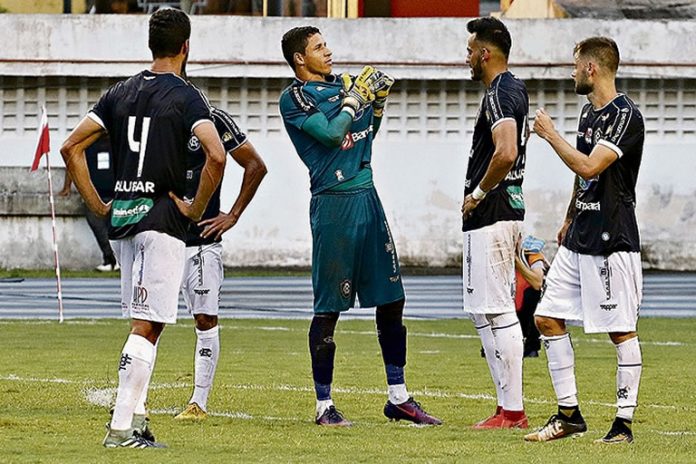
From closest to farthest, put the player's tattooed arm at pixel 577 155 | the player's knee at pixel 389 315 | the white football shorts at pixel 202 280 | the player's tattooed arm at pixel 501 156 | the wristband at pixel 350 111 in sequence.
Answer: the player's tattooed arm at pixel 577 155
the player's tattooed arm at pixel 501 156
the wristband at pixel 350 111
the player's knee at pixel 389 315
the white football shorts at pixel 202 280

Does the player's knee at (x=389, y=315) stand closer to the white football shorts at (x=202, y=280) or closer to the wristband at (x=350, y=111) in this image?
the white football shorts at (x=202, y=280)

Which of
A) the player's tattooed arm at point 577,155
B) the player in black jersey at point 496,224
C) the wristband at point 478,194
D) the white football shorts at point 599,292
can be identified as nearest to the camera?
the player's tattooed arm at point 577,155

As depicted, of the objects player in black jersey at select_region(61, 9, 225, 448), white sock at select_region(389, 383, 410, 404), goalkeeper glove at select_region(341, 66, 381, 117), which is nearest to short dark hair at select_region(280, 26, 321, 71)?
goalkeeper glove at select_region(341, 66, 381, 117)

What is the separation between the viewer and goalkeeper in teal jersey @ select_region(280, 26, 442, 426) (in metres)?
10.1

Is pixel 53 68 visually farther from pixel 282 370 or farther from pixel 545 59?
pixel 282 370

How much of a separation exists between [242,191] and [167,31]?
1.94 m

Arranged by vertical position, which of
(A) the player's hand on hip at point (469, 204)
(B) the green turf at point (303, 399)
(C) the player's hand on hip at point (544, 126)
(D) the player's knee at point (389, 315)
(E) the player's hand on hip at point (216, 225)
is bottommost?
(B) the green turf at point (303, 399)

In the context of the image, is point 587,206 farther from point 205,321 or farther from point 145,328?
point 205,321

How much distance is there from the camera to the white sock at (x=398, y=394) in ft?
33.2

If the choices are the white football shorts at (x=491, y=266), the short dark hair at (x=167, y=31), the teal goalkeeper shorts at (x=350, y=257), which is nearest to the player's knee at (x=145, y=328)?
the short dark hair at (x=167, y=31)

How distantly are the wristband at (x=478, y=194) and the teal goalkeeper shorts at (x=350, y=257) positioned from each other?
0.73 meters

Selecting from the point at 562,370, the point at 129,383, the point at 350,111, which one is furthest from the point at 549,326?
the point at 129,383

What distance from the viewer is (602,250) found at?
9.03 m

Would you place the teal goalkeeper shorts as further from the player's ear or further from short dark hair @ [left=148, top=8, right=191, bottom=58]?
short dark hair @ [left=148, top=8, right=191, bottom=58]
